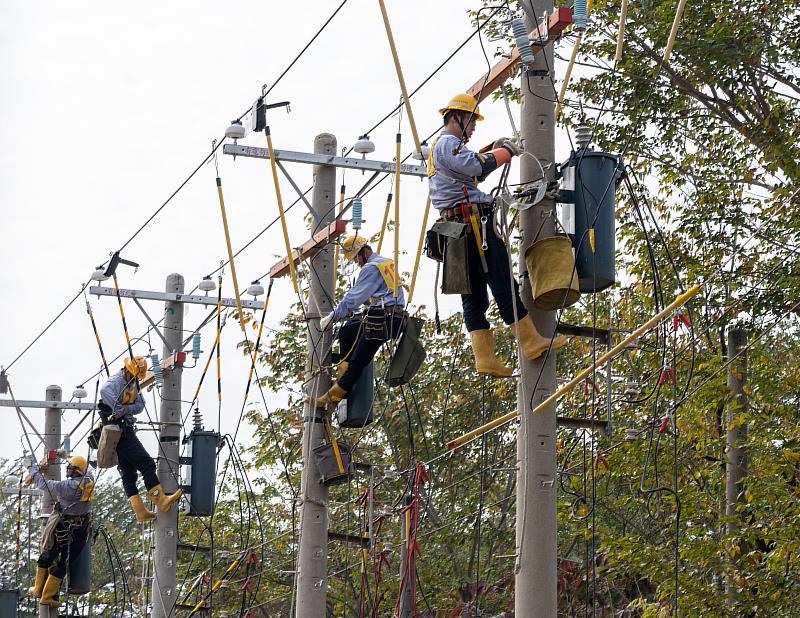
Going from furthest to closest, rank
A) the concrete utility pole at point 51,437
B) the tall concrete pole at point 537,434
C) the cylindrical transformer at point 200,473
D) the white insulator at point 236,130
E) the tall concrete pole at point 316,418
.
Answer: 1. the concrete utility pole at point 51,437
2. the cylindrical transformer at point 200,473
3. the white insulator at point 236,130
4. the tall concrete pole at point 316,418
5. the tall concrete pole at point 537,434

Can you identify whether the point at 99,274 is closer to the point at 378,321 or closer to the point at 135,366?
the point at 135,366

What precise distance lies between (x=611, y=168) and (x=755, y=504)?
804 centimetres

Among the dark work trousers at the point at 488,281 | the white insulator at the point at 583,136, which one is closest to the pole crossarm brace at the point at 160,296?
the dark work trousers at the point at 488,281

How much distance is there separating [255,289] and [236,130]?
412cm

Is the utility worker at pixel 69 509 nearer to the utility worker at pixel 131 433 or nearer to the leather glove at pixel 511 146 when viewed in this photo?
the utility worker at pixel 131 433

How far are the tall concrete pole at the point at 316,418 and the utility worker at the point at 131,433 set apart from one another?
386 cm

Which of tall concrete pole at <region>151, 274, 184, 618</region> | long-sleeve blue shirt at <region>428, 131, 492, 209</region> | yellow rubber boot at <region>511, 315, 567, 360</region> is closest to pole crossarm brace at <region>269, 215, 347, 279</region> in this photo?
long-sleeve blue shirt at <region>428, 131, 492, 209</region>

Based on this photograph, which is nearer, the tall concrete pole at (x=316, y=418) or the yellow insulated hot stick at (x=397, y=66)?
the yellow insulated hot stick at (x=397, y=66)

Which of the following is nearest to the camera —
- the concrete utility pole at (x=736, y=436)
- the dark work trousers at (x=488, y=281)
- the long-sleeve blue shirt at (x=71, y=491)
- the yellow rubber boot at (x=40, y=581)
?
the dark work trousers at (x=488, y=281)

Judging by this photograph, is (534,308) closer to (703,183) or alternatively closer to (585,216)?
(585,216)

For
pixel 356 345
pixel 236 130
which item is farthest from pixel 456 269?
pixel 236 130

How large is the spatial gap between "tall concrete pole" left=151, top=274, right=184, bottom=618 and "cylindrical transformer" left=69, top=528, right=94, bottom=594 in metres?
2.72

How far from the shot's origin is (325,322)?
391 inches

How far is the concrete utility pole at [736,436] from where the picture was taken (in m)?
14.0
